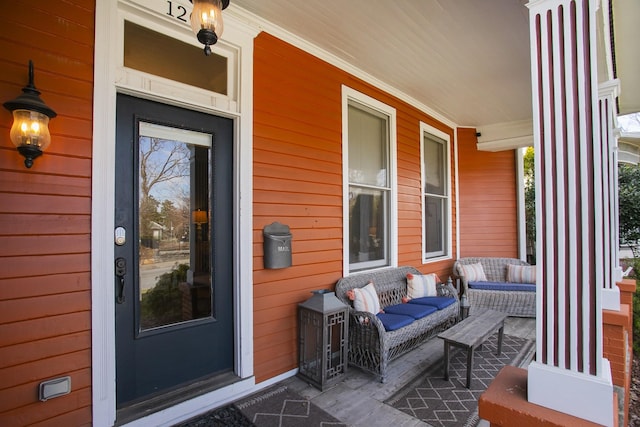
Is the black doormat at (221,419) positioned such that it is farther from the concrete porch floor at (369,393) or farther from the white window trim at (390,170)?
the white window trim at (390,170)

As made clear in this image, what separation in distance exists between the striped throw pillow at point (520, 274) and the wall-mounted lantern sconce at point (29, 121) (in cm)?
585

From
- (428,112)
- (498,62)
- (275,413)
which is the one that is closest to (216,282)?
(275,413)

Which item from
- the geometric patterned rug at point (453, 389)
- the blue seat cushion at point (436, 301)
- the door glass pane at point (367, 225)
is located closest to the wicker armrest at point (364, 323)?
the geometric patterned rug at point (453, 389)

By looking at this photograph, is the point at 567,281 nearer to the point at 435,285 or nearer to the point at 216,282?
the point at 216,282

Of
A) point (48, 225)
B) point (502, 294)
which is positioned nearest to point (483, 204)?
point (502, 294)

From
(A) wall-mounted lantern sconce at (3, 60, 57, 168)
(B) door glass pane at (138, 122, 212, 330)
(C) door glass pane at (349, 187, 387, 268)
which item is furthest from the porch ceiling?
(A) wall-mounted lantern sconce at (3, 60, 57, 168)

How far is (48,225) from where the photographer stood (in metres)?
1.79

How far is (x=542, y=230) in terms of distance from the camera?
1217 mm

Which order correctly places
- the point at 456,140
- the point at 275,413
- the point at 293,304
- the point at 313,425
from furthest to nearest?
the point at 456,140 < the point at 293,304 < the point at 275,413 < the point at 313,425

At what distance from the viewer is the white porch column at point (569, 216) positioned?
1.11 meters

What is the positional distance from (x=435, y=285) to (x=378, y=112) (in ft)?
7.62

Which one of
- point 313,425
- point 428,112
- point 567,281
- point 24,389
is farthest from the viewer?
point 428,112

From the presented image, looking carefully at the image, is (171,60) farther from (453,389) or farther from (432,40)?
(453,389)

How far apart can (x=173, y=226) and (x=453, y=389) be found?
8.36ft
